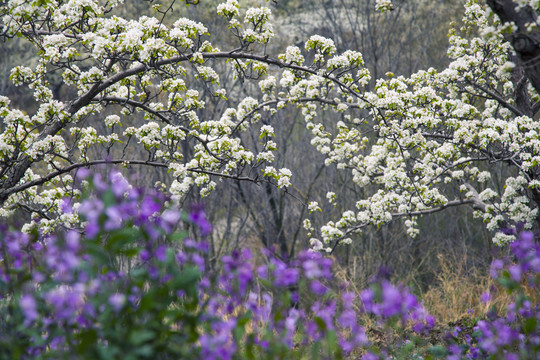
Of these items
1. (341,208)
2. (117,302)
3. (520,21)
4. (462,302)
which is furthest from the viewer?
(341,208)

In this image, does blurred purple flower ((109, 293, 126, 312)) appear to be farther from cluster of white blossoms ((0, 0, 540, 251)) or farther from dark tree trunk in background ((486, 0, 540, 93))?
dark tree trunk in background ((486, 0, 540, 93))

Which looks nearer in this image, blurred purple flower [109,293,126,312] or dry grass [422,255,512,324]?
blurred purple flower [109,293,126,312]

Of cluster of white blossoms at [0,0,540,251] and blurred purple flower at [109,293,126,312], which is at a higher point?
cluster of white blossoms at [0,0,540,251]

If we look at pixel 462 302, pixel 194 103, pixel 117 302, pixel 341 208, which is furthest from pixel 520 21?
pixel 341 208

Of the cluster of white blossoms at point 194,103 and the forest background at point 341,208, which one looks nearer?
the cluster of white blossoms at point 194,103

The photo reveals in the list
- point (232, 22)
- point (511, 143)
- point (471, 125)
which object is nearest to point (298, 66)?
point (232, 22)

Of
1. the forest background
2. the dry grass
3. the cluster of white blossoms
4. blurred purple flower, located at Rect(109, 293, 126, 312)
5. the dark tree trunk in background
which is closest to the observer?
blurred purple flower, located at Rect(109, 293, 126, 312)

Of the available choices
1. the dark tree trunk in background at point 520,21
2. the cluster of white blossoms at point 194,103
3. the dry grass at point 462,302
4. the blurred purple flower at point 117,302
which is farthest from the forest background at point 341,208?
the blurred purple flower at point 117,302

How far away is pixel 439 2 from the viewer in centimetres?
1338

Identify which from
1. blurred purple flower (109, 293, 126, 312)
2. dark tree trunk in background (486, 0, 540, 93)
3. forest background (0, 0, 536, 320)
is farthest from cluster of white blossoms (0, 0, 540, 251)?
blurred purple flower (109, 293, 126, 312)

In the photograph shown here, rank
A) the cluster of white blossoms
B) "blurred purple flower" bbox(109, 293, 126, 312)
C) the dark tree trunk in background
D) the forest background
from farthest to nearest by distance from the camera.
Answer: the forest background
the cluster of white blossoms
the dark tree trunk in background
"blurred purple flower" bbox(109, 293, 126, 312)

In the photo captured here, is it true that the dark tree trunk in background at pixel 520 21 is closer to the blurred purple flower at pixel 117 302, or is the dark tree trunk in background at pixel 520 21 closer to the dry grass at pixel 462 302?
the blurred purple flower at pixel 117 302

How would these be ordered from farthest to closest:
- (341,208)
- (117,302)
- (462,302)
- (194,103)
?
1. (341,208)
2. (462,302)
3. (194,103)
4. (117,302)

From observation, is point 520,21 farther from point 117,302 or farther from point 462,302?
point 462,302
